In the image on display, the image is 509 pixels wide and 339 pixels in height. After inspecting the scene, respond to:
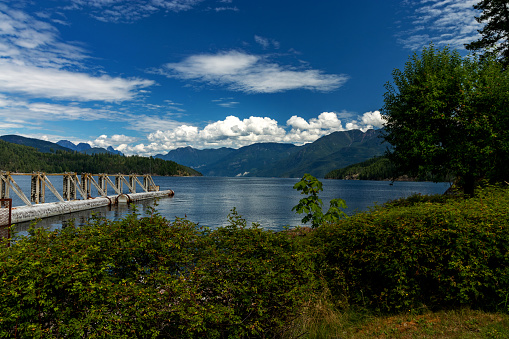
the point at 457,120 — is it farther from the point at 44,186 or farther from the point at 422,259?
the point at 44,186

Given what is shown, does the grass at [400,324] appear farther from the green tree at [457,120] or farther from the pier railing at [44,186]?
the pier railing at [44,186]

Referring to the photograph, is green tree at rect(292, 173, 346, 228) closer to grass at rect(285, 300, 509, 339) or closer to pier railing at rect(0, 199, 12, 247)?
grass at rect(285, 300, 509, 339)

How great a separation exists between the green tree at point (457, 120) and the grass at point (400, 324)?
12.5m

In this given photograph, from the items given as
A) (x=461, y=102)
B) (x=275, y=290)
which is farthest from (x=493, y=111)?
(x=275, y=290)

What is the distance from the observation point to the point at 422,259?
26.1 feet

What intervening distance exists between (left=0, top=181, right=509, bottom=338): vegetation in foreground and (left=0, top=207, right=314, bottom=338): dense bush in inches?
1.0

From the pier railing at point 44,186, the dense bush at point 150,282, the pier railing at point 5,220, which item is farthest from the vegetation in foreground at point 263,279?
the pier railing at point 44,186

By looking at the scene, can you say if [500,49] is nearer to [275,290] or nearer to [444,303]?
[444,303]

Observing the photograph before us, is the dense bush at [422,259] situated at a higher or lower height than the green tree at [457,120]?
lower

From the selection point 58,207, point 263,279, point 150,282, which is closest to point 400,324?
point 263,279

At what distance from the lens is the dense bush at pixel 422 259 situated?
24.9 ft

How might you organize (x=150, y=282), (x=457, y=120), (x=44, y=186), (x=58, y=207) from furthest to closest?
(x=58, y=207)
(x=44, y=186)
(x=457, y=120)
(x=150, y=282)

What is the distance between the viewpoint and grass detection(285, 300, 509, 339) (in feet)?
22.7

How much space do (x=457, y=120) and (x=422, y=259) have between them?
14.8 metres
